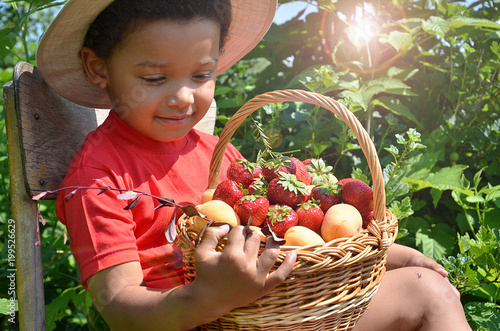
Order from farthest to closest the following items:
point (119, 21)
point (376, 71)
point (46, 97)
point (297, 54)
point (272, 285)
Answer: point (297, 54) < point (376, 71) < point (46, 97) < point (119, 21) < point (272, 285)

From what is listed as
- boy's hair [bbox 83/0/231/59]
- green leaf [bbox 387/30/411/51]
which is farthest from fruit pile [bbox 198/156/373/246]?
green leaf [bbox 387/30/411/51]

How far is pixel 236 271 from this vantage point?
1.01 metres

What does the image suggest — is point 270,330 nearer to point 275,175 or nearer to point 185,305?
point 185,305

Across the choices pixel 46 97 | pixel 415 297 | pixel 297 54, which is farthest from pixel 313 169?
pixel 297 54

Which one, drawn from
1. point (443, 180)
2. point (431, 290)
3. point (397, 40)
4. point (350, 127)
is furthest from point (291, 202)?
point (397, 40)

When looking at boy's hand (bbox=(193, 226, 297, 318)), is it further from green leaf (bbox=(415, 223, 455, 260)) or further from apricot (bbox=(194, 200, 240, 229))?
green leaf (bbox=(415, 223, 455, 260))

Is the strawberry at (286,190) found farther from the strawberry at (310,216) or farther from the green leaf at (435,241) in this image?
the green leaf at (435,241)

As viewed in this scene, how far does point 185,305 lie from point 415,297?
0.67 metres

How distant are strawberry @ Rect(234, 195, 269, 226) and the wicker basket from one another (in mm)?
139

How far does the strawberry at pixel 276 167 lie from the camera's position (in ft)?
4.54

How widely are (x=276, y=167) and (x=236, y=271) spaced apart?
451mm

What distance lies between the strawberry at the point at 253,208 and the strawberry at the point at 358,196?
0.23 m

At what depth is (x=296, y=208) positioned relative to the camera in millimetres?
1321

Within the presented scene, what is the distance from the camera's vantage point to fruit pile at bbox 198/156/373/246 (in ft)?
3.92
